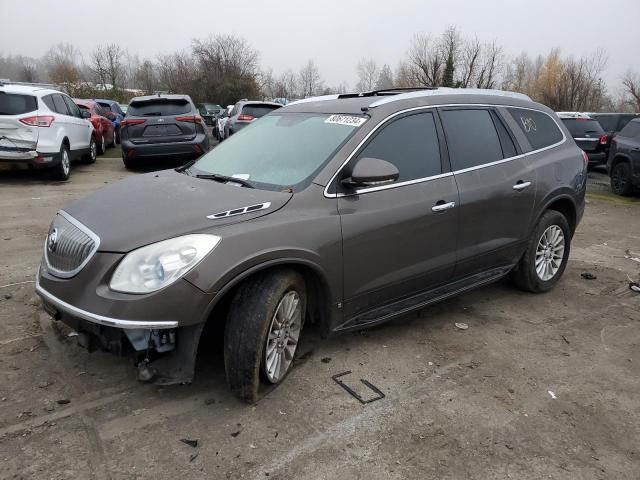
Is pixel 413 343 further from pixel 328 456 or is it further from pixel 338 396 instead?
pixel 328 456

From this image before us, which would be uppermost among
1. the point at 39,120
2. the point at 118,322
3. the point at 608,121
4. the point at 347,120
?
the point at 347,120

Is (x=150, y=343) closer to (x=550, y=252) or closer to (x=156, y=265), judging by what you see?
(x=156, y=265)

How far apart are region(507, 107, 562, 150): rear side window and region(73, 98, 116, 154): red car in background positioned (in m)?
12.7

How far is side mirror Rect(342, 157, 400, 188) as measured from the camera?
3.24m

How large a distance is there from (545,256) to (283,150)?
2839 millimetres

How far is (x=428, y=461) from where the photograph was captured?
2.65 metres

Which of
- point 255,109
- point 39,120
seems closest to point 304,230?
point 39,120

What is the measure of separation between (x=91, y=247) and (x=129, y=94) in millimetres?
47279

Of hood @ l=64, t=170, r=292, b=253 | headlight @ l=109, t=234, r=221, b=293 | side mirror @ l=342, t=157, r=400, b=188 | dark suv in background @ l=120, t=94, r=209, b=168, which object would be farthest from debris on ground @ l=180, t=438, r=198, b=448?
dark suv in background @ l=120, t=94, r=209, b=168

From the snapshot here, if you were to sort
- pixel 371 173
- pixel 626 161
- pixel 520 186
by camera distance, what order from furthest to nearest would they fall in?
1. pixel 626 161
2. pixel 520 186
3. pixel 371 173

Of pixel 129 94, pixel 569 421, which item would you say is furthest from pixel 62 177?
pixel 129 94

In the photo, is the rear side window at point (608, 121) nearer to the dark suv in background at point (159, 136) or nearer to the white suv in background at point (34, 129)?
the dark suv in background at point (159, 136)

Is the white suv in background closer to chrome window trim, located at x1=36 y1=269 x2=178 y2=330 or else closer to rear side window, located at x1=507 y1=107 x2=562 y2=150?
chrome window trim, located at x1=36 y1=269 x2=178 y2=330

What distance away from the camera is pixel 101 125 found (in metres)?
15.6
